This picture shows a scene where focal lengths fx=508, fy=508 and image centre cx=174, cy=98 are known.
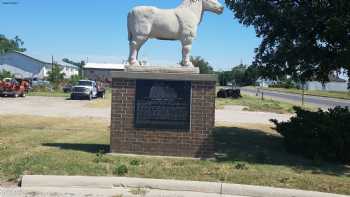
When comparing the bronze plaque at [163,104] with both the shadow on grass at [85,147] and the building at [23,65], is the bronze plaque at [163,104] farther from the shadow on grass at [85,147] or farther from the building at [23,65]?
the building at [23,65]

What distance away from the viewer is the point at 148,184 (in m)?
7.42

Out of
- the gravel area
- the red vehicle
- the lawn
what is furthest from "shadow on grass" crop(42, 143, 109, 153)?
the red vehicle

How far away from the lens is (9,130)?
14.1m

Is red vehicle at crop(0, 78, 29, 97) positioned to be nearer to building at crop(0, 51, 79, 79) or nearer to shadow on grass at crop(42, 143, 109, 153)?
shadow on grass at crop(42, 143, 109, 153)

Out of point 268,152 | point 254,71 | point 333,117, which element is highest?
point 254,71

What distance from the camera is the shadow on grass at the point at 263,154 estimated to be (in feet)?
31.6

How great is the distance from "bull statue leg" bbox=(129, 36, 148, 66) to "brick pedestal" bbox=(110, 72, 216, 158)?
0.48 m

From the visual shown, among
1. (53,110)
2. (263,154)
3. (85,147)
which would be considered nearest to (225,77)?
(53,110)

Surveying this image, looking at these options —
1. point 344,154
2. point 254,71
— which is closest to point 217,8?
point 254,71

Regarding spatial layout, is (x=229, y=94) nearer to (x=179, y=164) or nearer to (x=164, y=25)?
(x=164, y=25)

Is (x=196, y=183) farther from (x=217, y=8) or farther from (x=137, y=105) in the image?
(x=217, y=8)

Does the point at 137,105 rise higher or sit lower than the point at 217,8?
lower

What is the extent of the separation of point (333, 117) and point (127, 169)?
216 inches

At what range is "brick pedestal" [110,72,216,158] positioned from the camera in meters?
10.0
